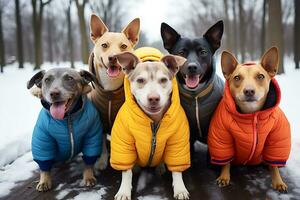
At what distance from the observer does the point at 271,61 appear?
388 centimetres

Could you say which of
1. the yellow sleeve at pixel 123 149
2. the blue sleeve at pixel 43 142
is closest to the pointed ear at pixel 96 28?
the blue sleeve at pixel 43 142

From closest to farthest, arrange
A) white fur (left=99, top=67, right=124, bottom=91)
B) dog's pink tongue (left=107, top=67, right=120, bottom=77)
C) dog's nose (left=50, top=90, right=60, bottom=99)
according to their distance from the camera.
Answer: dog's nose (left=50, top=90, right=60, bottom=99) < dog's pink tongue (left=107, top=67, right=120, bottom=77) < white fur (left=99, top=67, right=124, bottom=91)

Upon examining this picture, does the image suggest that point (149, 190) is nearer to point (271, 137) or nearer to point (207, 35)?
point (271, 137)

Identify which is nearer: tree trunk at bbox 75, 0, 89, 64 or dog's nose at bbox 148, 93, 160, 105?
dog's nose at bbox 148, 93, 160, 105

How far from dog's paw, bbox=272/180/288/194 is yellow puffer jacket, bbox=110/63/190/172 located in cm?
106

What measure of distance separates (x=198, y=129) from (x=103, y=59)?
5.40 ft

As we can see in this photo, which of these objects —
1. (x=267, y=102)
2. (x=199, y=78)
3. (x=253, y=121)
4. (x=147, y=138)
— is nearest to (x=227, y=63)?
(x=199, y=78)

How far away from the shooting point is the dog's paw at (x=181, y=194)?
357 centimetres

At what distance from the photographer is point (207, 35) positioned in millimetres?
4469

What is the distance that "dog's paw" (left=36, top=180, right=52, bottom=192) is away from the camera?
12.7 ft

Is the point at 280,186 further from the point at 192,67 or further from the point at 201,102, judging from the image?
the point at 192,67

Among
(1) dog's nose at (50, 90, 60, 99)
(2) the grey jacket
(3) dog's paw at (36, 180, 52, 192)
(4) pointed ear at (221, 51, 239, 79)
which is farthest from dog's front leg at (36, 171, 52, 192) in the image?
(4) pointed ear at (221, 51, 239, 79)

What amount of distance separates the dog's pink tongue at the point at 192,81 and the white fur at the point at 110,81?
0.98m

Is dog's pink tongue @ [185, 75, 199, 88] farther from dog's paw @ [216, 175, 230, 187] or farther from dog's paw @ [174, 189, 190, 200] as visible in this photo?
dog's paw @ [174, 189, 190, 200]
